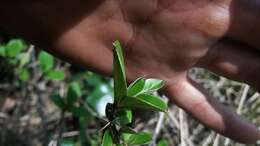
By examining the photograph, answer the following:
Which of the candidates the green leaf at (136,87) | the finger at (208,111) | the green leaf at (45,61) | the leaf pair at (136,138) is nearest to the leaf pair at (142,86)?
the green leaf at (136,87)

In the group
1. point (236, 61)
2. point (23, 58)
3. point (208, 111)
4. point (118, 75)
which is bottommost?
point (208, 111)

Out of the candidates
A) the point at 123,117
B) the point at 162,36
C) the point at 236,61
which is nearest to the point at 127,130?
the point at 123,117

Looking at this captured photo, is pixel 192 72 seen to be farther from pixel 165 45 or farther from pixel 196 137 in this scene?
pixel 165 45

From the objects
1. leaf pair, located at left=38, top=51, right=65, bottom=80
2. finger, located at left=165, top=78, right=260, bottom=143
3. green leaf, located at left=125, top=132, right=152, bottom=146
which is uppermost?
leaf pair, located at left=38, top=51, right=65, bottom=80

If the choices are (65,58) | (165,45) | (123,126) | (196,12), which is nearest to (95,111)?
(65,58)

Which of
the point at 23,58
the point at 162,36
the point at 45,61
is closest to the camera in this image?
the point at 162,36

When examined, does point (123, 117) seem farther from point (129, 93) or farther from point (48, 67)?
point (48, 67)

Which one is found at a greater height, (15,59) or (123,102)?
(15,59)

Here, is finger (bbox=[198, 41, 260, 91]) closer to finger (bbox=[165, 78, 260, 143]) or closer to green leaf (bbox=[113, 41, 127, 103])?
finger (bbox=[165, 78, 260, 143])

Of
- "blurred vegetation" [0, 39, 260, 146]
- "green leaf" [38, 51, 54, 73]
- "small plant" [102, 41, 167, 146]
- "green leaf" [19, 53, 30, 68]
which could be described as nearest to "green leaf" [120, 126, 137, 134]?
"small plant" [102, 41, 167, 146]
